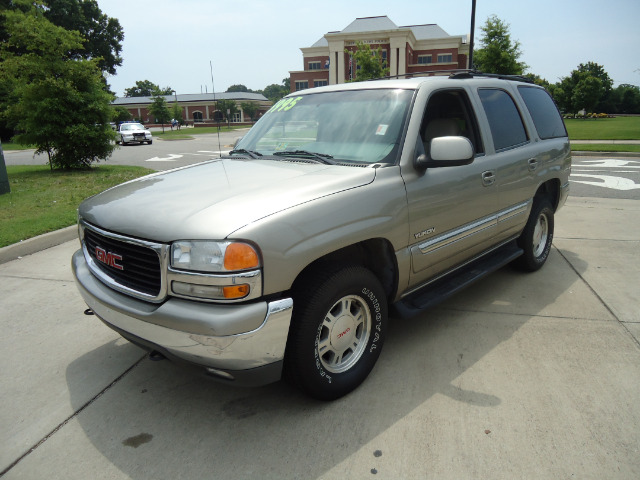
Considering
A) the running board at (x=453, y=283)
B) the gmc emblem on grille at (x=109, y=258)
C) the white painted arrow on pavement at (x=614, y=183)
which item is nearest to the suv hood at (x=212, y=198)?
the gmc emblem on grille at (x=109, y=258)

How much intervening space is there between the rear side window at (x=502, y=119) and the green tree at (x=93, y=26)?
53756mm

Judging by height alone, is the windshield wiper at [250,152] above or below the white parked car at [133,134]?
above

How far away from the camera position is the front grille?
2365mm

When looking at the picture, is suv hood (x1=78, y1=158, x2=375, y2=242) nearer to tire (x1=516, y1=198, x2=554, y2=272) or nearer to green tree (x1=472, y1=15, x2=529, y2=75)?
tire (x1=516, y1=198, x2=554, y2=272)

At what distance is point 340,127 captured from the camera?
3357 mm

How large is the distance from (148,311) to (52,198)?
25.7 feet

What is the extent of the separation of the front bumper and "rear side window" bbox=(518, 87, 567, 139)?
358 centimetres

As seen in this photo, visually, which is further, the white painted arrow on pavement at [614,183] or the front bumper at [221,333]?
the white painted arrow on pavement at [614,183]

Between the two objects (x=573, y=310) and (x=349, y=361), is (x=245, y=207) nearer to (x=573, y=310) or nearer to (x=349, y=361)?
(x=349, y=361)

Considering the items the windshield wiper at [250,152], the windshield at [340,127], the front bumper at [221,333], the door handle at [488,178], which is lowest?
the front bumper at [221,333]

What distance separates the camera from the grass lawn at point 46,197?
21.2ft

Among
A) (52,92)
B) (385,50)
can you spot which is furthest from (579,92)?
(52,92)

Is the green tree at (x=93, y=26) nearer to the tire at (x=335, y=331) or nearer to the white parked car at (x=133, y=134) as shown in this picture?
the white parked car at (x=133, y=134)

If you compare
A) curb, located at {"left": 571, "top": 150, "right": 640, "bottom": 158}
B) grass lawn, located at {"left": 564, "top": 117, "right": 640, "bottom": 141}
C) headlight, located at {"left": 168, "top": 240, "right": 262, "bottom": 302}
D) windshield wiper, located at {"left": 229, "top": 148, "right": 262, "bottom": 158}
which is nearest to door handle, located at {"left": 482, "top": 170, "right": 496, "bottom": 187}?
windshield wiper, located at {"left": 229, "top": 148, "right": 262, "bottom": 158}
